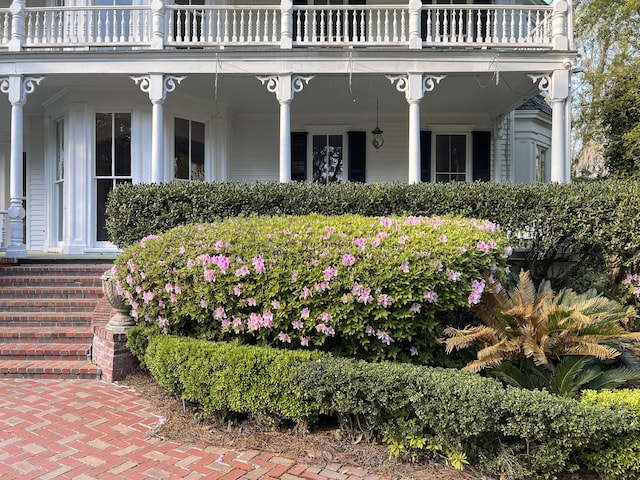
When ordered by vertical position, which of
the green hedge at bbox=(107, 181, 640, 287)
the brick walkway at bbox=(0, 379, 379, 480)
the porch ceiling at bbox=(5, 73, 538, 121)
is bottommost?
the brick walkway at bbox=(0, 379, 379, 480)

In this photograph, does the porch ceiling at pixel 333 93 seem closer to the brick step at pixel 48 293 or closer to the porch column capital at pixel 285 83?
the porch column capital at pixel 285 83

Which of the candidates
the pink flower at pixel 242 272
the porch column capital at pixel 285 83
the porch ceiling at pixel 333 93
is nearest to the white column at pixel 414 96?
the porch ceiling at pixel 333 93

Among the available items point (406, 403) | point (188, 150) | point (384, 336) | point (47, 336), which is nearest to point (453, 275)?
point (384, 336)

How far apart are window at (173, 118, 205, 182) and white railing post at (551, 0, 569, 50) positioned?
752 centimetres

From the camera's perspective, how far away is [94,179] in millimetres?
9172

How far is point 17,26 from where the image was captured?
834 centimetres

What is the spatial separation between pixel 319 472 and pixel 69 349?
3.57m

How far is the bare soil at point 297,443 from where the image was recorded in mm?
2920

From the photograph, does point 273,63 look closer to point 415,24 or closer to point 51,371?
point 415,24

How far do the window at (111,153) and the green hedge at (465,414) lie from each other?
7630 millimetres

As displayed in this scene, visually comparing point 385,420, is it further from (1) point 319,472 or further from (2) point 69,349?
(2) point 69,349

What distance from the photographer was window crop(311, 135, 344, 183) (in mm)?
11039

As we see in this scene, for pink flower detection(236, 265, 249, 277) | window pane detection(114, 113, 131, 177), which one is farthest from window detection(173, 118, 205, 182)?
pink flower detection(236, 265, 249, 277)

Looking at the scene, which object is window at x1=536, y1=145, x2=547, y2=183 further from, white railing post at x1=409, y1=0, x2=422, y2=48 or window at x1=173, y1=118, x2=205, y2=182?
window at x1=173, y1=118, x2=205, y2=182
